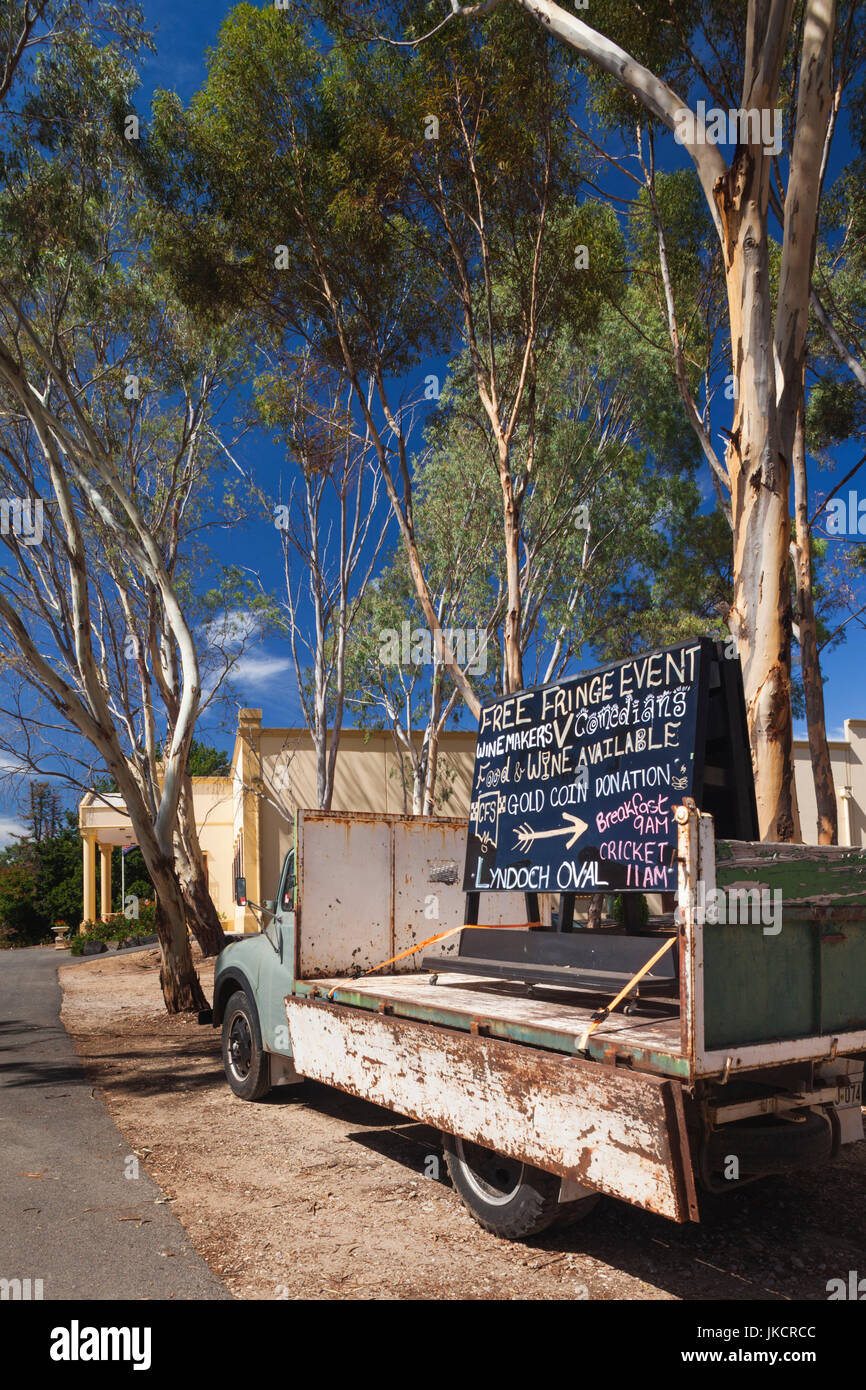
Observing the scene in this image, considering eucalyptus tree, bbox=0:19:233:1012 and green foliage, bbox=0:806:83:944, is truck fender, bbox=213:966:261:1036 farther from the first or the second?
green foliage, bbox=0:806:83:944

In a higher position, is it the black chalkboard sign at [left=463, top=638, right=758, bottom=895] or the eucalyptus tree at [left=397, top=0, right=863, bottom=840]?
the eucalyptus tree at [left=397, top=0, right=863, bottom=840]

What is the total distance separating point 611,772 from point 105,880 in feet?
107

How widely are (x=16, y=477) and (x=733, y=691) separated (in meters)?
14.7

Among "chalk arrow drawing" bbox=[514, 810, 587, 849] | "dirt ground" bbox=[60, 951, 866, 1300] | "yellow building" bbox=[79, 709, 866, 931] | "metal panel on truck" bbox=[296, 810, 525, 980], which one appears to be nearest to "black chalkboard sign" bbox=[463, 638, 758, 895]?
"chalk arrow drawing" bbox=[514, 810, 587, 849]

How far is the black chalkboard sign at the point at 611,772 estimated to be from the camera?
4.80 m

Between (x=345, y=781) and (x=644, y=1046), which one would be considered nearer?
(x=644, y=1046)

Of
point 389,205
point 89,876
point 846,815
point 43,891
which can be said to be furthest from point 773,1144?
point 43,891

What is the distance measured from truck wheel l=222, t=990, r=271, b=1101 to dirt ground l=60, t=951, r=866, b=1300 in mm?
170

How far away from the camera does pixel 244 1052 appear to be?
300 inches

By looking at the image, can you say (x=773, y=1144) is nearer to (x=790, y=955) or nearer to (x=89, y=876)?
(x=790, y=955)

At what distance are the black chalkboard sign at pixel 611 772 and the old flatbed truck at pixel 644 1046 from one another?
359 millimetres

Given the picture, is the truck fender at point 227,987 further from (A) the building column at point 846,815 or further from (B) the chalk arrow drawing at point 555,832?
(A) the building column at point 846,815

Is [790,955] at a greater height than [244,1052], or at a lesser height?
greater

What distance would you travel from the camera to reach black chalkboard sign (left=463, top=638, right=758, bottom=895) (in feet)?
15.8
